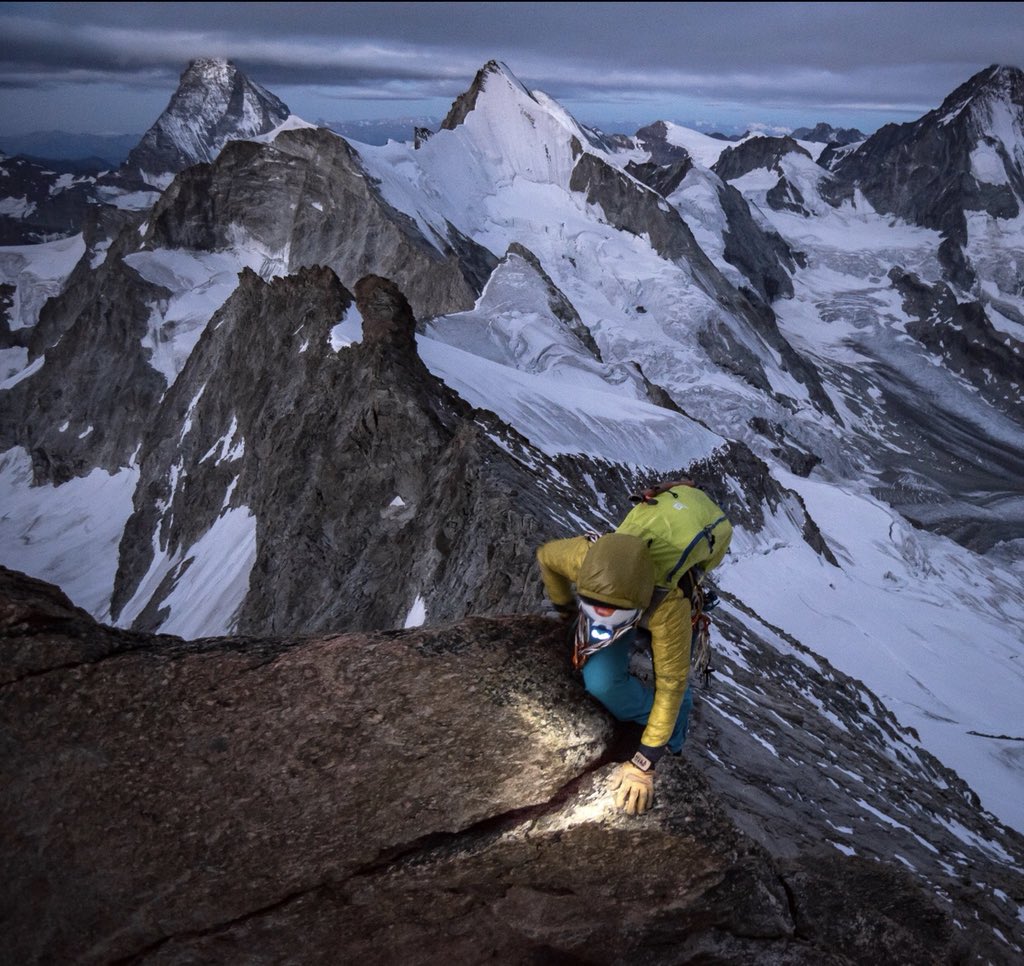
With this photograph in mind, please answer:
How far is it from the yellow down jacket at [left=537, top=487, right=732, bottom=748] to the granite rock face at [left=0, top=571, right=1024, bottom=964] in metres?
0.78

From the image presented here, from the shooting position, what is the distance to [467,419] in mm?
24531

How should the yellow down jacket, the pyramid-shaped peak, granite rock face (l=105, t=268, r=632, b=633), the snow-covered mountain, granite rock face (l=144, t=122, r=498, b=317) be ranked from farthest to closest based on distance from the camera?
the pyramid-shaped peak → granite rock face (l=144, t=122, r=498, b=317) → the snow-covered mountain → granite rock face (l=105, t=268, r=632, b=633) → the yellow down jacket

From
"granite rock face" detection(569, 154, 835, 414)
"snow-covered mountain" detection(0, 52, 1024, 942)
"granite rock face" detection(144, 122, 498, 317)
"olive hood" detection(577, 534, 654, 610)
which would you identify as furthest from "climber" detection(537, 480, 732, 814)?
"granite rock face" detection(569, 154, 835, 414)

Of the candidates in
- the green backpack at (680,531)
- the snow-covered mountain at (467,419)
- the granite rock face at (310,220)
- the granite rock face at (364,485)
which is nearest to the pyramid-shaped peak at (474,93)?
the snow-covered mountain at (467,419)

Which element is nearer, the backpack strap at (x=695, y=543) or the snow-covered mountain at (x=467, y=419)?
the backpack strap at (x=695, y=543)

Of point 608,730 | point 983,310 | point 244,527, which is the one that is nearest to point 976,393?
point 983,310

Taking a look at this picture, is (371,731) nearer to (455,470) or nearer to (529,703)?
(529,703)

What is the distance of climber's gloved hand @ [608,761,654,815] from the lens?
219 inches

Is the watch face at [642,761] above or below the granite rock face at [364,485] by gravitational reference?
above

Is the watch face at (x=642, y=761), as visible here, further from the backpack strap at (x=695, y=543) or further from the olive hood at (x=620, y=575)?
the backpack strap at (x=695, y=543)

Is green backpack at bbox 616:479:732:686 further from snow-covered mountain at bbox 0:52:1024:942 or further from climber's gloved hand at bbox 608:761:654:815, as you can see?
snow-covered mountain at bbox 0:52:1024:942

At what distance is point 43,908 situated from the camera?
579 cm

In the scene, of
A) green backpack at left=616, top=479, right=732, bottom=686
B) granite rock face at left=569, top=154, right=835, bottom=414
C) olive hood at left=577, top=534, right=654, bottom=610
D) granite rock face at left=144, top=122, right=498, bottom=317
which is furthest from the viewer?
granite rock face at left=569, top=154, right=835, bottom=414

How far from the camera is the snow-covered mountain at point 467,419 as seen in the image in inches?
953
